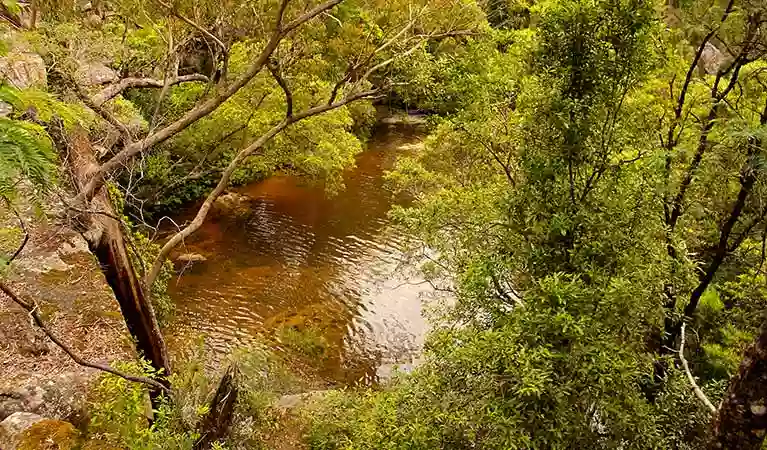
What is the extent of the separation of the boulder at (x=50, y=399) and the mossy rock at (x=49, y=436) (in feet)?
3.11

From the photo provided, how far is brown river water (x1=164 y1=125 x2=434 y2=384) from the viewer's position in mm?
14336

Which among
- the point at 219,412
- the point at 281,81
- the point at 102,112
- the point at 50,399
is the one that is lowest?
the point at 50,399

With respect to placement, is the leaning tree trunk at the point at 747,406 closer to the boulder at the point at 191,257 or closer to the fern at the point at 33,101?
the fern at the point at 33,101

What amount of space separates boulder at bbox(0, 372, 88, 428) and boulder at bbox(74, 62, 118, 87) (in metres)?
4.79

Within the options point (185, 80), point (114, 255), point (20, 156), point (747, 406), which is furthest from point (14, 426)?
point (747, 406)

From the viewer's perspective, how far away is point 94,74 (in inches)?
480

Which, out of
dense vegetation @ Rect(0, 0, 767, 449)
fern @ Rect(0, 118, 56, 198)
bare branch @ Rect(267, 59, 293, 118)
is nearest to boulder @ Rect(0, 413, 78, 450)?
dense vegetation @ Rect(0, 0, 767, 449)

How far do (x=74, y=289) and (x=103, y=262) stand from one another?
523 centimetres

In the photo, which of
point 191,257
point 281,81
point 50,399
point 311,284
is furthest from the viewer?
point 191,257

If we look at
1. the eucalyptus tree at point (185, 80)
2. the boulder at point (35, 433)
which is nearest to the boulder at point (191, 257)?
the eucalyptus tree at point (185, 80)

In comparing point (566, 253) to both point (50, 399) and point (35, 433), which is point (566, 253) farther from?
point (50, 399)

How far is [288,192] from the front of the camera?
2323 centimetres

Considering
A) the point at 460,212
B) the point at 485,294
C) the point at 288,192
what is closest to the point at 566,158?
the point at 485,294

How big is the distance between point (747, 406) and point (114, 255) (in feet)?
25.2
